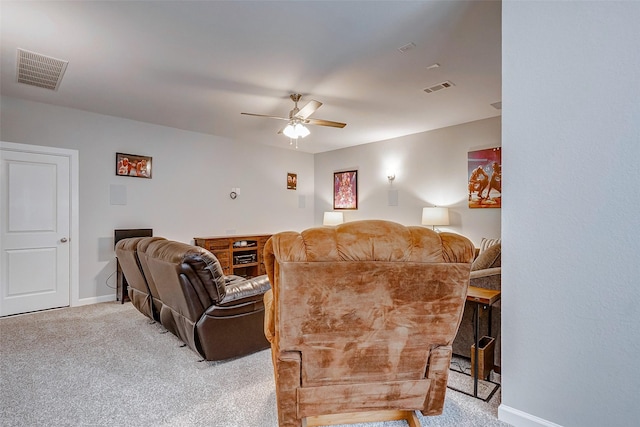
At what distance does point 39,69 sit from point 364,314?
149 inches

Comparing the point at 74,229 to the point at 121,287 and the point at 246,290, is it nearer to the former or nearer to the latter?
the point at 121,287

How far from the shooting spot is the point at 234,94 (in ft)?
11.9

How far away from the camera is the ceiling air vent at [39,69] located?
2793 millimetres

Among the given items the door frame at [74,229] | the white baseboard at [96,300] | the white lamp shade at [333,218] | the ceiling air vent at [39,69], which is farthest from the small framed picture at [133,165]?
the white lamp shade at [333,218]

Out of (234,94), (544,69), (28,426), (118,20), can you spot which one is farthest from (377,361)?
(234,94)

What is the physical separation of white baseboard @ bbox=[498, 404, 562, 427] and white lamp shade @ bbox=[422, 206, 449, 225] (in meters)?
3.23

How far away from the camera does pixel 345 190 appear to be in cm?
642

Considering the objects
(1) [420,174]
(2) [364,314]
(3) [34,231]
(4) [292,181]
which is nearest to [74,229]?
(3) [34,231]

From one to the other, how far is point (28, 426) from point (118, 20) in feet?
8.64

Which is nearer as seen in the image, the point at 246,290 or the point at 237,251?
the point at 246,290

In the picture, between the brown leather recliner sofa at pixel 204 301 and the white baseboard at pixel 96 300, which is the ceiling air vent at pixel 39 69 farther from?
the white baseboard at pixel 96 300

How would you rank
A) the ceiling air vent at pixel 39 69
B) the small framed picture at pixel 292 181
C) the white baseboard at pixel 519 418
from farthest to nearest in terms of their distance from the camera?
the small framed picture at pixel 292 181
the ceiling air vent at pixel 39 69
the white baseboard at pixel 519 418

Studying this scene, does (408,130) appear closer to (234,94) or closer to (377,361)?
(234,94)

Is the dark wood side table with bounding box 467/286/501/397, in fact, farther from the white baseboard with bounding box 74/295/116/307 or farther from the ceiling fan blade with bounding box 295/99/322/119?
the white baseboard with bounding box 74/295/116/307
